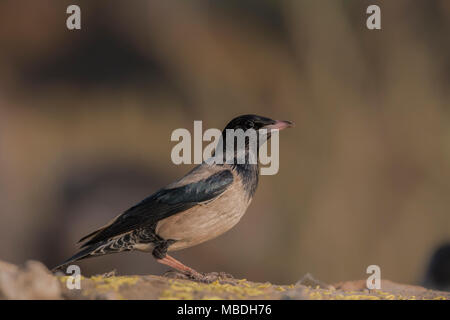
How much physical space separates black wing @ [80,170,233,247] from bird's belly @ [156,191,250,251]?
0.17ft

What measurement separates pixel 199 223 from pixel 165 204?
0.31m

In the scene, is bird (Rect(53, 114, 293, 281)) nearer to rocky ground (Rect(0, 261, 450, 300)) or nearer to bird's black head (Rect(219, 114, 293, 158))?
bird's black head (Rect(219, 114, 293, 158))

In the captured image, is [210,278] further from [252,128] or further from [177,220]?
[252,128]

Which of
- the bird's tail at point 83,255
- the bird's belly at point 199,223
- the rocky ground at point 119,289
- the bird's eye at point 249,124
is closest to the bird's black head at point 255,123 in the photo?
the bird's eye at point 249,124

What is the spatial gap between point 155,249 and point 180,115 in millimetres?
5181

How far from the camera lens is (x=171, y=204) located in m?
4.50

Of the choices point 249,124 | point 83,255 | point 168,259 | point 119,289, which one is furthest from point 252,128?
point 119,289

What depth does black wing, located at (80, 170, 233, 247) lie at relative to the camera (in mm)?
4383

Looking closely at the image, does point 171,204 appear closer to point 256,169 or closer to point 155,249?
point 155,249

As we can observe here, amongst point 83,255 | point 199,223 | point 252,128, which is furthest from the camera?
point 252,128

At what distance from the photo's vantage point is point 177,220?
14.6ft

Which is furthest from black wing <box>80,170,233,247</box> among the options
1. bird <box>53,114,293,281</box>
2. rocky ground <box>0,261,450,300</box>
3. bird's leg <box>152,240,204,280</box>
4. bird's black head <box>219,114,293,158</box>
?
rocky ground <box>0,261,450,300</box>

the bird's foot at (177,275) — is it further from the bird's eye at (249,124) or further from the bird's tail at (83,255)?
the bird's eye at (249,124)
